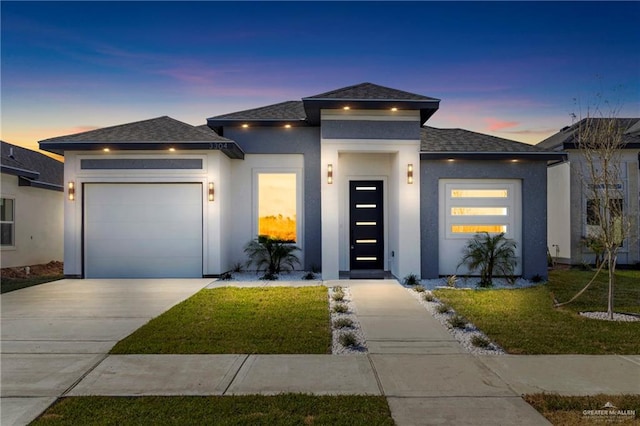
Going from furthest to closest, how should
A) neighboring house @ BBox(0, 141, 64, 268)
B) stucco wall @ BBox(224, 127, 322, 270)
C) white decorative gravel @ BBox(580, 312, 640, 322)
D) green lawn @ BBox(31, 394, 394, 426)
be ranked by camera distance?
1. neighboring house @ BBox(0, 141, 64, 268)
2. stucco wall @ BBox(224, 127, 322, 270)
3. white decorative gravel @ BBox(580, 312, 640, 322)
4. green lawn @ BBox(31, 394, 394, 426)

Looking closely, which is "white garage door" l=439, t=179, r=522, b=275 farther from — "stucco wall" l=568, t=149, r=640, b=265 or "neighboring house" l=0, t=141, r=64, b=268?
"neighboring house" l=0, t=141, r=64, b=268

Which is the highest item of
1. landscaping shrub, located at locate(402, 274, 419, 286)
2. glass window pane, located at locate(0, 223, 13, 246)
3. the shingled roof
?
the shingled roof

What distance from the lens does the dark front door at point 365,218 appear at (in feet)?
37.0

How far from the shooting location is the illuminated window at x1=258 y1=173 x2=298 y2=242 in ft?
38.1

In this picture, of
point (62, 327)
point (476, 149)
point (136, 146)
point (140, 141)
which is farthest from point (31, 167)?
point (476, 149)

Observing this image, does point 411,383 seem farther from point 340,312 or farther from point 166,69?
point 166,69

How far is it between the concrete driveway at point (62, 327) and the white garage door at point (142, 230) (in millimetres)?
491

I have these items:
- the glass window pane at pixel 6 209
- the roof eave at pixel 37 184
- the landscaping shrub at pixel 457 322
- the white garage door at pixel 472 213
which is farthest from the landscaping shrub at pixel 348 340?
the roof eave at pixel 37 184

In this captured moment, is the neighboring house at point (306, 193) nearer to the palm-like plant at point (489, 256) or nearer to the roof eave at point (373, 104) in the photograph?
the roof eave at point (373, 104)

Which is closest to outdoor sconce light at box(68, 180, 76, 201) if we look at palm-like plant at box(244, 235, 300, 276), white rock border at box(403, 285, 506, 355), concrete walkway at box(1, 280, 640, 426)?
palm-like plant at box(244, 235, 300, 276)

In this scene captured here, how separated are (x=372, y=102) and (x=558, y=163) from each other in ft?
29.8

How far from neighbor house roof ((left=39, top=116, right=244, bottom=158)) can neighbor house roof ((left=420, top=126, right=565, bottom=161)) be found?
517 centimetres

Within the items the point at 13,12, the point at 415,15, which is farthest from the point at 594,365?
the point at 13,12

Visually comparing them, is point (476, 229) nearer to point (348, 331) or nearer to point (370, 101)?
point (370, 101)
